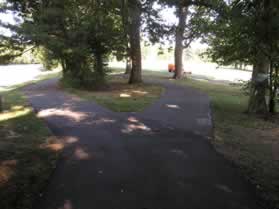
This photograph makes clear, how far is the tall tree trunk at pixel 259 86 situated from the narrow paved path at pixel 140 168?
2.97 metres

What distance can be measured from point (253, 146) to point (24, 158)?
4954mm

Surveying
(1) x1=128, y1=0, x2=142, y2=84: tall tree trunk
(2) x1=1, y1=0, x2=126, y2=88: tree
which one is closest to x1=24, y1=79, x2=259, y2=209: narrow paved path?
(2) x1=1, y1=0, x2=126, y2=88: tree

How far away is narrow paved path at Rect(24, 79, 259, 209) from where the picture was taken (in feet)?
10.9

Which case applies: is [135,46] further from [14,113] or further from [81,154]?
[81,154]

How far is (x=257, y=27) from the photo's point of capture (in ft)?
24.8

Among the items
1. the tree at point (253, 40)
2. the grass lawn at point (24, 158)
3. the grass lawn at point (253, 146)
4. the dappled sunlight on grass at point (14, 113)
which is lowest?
the grass lawn at point (253, 146)

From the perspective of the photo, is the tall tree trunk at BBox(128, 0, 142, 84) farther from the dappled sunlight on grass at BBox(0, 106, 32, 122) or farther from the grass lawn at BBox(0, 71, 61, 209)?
the grass lawn at BBox(0, 71, 61, 209)

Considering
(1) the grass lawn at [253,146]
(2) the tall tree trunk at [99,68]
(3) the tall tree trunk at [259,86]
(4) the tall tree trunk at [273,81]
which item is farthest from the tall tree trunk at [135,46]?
(4) the tall tree trunk at [273,81]

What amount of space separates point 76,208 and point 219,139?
4125 millimetres

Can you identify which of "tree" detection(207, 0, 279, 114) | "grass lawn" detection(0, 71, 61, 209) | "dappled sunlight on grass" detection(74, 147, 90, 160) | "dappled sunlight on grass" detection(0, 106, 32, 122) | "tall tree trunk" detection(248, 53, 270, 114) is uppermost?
"tree" detection(207, 0, 279, 114)

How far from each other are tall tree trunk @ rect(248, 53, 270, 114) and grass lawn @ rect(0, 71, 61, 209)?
7.20 m

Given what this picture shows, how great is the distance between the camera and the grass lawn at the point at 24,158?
341 centimetres

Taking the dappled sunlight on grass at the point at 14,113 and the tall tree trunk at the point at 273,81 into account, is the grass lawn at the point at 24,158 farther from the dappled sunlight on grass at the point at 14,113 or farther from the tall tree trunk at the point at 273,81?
the tall tree trunk at the point at 273,81

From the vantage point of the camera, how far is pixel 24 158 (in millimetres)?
4602
